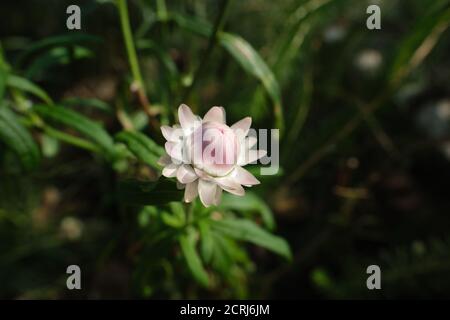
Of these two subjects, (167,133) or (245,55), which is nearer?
(167,133)

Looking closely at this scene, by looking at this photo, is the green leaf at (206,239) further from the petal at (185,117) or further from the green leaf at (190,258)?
the petal at (185,117)

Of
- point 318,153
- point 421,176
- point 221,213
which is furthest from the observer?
point 421,176

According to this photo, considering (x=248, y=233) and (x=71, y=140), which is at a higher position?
(x=71, y=140)

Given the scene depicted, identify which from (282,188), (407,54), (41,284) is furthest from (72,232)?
(407,54)

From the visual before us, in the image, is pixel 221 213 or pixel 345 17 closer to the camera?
pixel 221 213

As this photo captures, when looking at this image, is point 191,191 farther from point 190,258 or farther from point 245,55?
point 245,55

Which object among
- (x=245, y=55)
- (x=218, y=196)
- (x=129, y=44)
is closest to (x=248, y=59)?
(x=245, y=55)

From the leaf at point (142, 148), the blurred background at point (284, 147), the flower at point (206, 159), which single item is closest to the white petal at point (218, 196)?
the flower at point (206, 159)

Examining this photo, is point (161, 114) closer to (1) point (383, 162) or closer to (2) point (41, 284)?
(2) point (41, 284)
